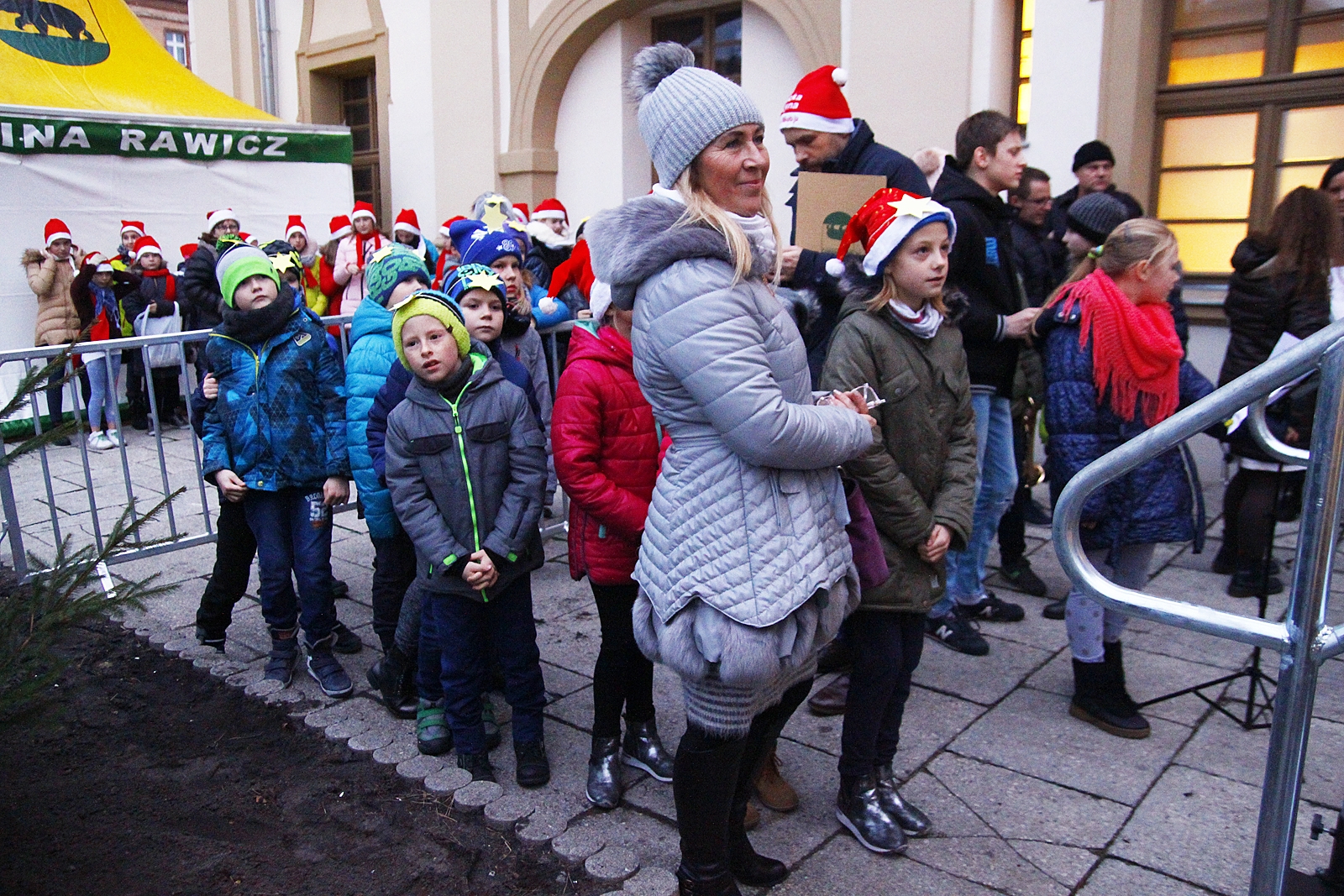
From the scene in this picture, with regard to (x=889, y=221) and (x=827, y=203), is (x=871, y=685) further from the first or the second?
(x=827, y=203)

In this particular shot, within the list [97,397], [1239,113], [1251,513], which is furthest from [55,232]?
[1251,513]

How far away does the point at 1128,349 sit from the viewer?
11.5 feet

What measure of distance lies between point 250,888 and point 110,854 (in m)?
0.49

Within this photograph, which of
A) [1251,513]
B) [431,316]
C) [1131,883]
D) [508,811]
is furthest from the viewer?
[1251,513]

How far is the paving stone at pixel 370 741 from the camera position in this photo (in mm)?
3660

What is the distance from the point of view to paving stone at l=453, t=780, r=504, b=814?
3.24m

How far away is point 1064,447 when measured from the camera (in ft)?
11.9

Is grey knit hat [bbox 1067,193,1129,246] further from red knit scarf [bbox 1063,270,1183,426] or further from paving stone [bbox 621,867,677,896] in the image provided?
paving stone [bbox 621,867,677,896]

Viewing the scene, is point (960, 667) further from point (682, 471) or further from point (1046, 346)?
point (682, 471)

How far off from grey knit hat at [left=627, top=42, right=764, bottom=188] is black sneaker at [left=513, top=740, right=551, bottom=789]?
192cm

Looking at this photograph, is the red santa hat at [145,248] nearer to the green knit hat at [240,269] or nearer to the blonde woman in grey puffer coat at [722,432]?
the green knit hat at [240,269]

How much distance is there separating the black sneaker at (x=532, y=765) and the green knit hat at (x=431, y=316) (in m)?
1.27

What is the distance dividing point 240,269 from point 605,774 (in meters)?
2.27

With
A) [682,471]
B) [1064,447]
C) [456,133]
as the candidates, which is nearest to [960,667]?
[1064,447]
